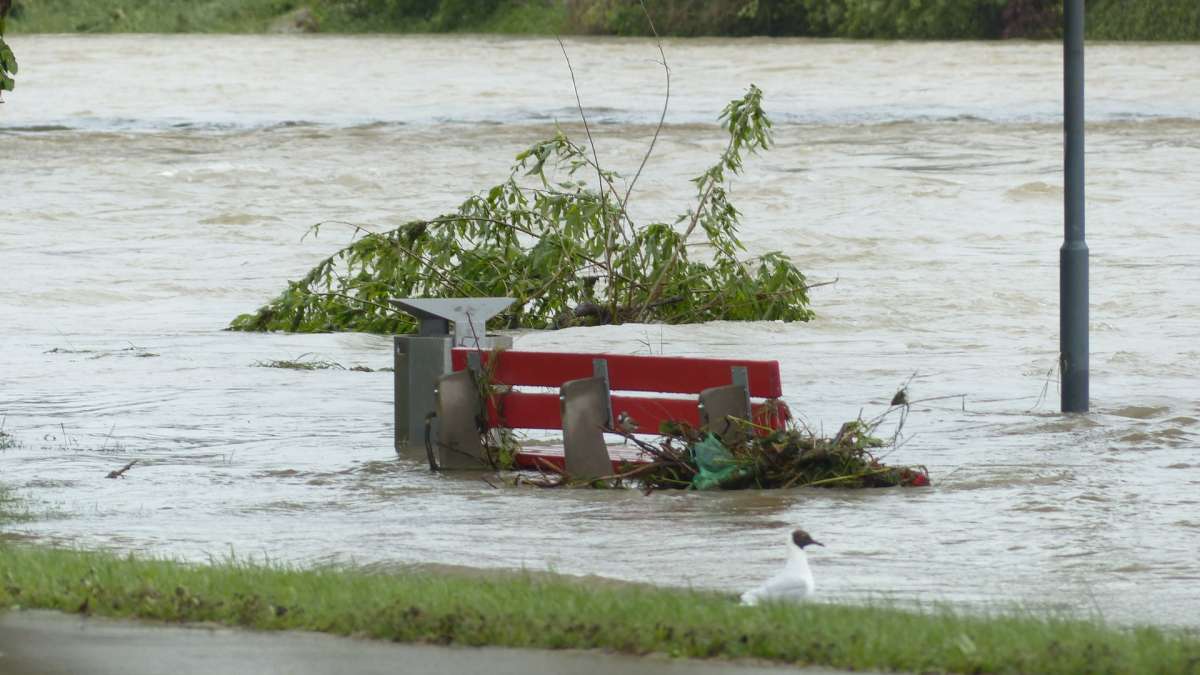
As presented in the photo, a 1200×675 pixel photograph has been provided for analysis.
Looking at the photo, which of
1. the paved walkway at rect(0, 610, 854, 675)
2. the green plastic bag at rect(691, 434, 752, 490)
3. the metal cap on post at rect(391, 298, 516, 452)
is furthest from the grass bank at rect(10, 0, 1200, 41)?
the paved walkway at rect(0, 610, 854, 675)

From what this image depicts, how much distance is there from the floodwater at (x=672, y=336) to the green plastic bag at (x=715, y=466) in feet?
0.57

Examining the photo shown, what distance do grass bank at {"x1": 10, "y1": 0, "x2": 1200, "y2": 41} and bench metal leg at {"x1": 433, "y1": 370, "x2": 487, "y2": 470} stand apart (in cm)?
6753

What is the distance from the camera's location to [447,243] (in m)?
17.9

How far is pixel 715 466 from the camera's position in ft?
37.0

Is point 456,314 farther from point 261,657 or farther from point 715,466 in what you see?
point 261,657

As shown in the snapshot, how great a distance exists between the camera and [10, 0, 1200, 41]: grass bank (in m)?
81.3

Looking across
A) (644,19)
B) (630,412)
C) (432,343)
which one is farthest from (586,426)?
(644,19)

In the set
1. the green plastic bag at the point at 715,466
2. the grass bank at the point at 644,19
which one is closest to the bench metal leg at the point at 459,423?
the green plastic bag at the point at 715,466

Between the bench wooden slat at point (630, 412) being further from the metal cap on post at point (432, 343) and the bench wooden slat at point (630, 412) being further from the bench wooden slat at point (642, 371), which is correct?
the metal cap on post at point (432, 343)

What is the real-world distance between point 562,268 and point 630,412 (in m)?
7.19

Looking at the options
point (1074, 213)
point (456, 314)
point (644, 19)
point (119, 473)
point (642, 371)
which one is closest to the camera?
point (642, 371)

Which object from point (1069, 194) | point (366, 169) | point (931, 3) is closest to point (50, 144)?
point (366, 169)

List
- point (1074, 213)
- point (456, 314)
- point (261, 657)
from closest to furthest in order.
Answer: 1. point (261, 657)
2. point (456, 314)
3. point (1074, 213)

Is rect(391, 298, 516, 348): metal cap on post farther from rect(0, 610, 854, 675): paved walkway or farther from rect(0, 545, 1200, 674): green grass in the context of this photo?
rect(0, 610, 854, 675): paved walkway
